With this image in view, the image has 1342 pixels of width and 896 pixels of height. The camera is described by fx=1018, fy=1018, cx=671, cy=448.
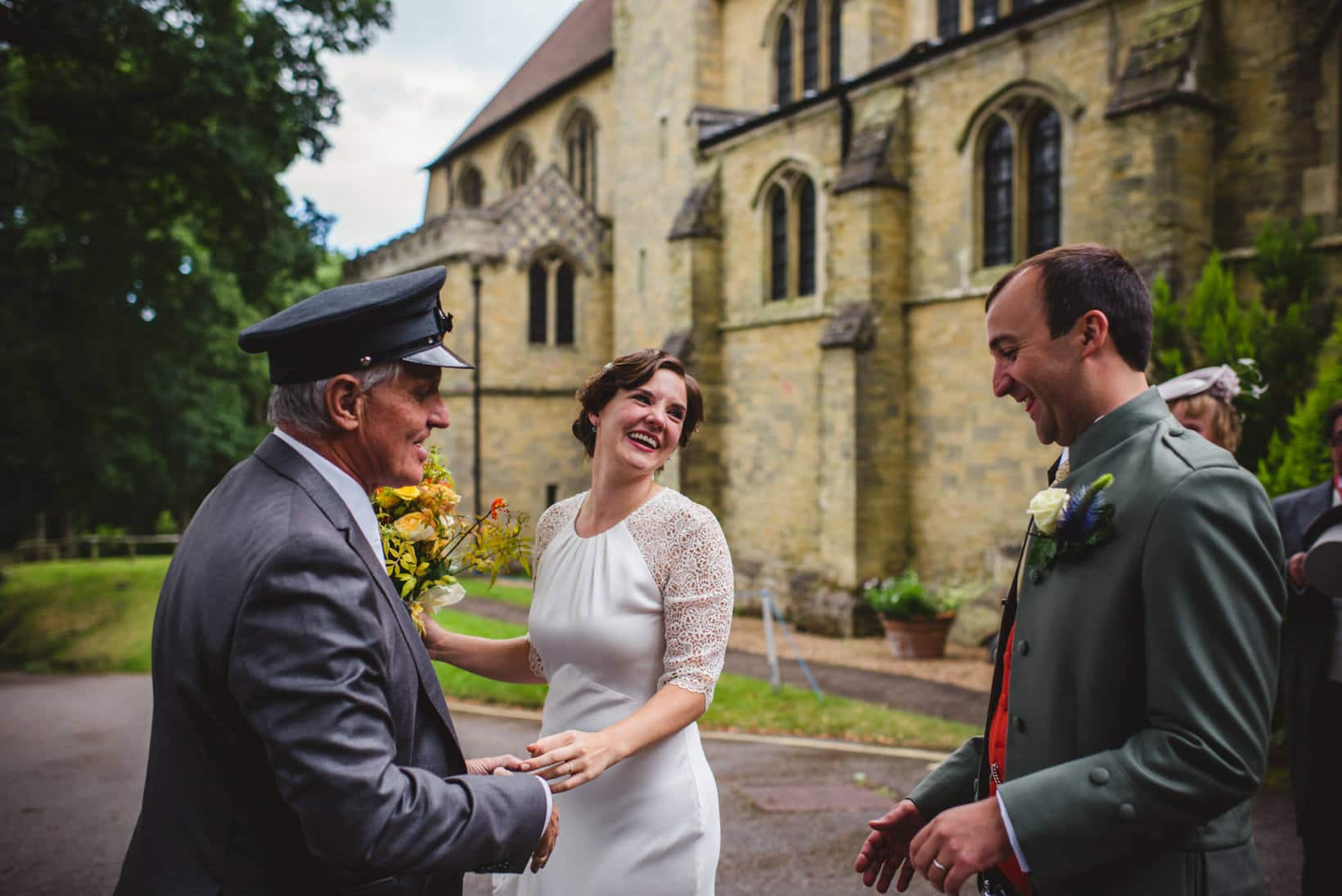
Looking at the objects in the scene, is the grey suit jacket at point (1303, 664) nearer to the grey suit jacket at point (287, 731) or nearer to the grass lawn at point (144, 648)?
the grass lawn at point (144, 648)

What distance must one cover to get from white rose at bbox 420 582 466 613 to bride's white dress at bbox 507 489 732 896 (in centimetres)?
30

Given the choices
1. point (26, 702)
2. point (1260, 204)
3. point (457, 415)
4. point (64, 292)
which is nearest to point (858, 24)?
point (1260, 204)

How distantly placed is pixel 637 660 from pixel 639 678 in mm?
58

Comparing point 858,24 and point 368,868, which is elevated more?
point 858,24

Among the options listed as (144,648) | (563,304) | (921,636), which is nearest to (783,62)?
(563,304)

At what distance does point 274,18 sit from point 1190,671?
17329 mm

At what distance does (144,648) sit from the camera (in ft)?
51.5

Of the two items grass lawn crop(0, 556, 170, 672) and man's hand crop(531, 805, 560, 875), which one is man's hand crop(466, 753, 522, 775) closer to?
man's hand crop(531, 805, 560, 875)

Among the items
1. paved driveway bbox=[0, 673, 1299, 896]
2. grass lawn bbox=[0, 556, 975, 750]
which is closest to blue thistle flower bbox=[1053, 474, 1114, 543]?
grass lawn bbox=[0, 556, 975, 750]

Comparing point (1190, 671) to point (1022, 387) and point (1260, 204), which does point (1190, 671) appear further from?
point (1260, 204)

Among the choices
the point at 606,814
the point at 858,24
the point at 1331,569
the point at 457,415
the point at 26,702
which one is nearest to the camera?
the point at 606,814

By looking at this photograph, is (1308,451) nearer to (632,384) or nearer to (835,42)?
(632,384)

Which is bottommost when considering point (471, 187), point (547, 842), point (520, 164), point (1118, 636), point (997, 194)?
point (547, 842)

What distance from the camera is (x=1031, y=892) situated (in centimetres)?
208
